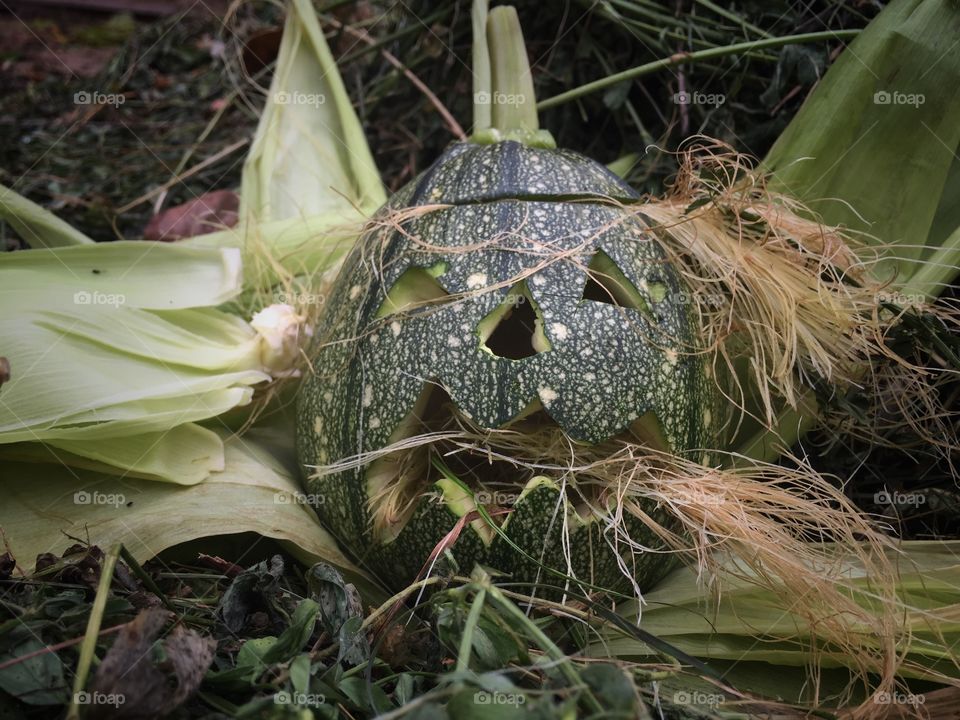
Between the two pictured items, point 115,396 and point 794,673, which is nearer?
point 794,673

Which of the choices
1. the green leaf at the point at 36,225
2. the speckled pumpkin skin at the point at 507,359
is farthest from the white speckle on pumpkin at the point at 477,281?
the green leaf at the point at 36,225

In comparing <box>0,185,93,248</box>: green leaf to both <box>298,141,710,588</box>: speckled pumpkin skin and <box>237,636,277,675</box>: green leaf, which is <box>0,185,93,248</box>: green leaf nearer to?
<box>298,141,710,588</box>: speckled pumpkin skin

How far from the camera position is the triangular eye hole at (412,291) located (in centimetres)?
139

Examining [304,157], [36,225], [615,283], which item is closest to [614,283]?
[615,283]

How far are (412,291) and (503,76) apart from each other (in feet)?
1.61

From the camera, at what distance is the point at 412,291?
1.43 m

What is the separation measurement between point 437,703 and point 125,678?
339 mm

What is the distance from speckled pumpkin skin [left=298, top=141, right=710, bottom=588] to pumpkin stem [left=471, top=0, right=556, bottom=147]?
108 millimetres

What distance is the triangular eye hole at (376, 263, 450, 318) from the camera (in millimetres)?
1390

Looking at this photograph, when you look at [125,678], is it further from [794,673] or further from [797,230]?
[797,230]

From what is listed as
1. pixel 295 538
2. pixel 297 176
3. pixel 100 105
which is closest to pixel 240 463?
pixel 295 538

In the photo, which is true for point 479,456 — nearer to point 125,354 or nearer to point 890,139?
point 125,354

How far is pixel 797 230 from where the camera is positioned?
155 cm

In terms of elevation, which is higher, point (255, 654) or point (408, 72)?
point (408, 72)
